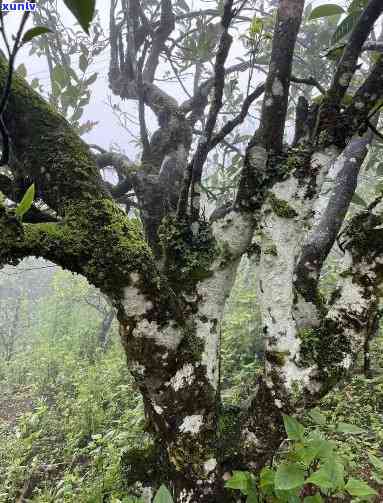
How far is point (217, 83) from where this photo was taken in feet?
4.86

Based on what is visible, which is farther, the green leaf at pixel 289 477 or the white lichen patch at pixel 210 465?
the white lichen patch at pixel 210 465

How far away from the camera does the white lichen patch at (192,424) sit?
146 cm

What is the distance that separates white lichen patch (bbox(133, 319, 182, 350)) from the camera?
4.56 feet

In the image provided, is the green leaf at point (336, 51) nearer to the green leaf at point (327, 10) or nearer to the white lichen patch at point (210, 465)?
the green leaf at point (327, 10)

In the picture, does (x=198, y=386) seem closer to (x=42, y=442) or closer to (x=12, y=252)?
(x=12, y=252)

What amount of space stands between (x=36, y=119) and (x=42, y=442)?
171 inches

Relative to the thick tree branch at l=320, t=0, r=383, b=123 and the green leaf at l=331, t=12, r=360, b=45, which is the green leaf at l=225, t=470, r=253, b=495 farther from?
the green leaf at l=331, t=12, r=360, b=45

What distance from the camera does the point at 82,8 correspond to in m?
0.54

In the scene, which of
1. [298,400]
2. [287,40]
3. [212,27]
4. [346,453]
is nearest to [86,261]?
[298,400]

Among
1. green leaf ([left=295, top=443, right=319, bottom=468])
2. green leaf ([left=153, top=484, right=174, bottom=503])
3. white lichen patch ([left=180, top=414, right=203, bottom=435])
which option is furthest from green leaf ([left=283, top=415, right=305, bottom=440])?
green leaf ([left=153, top=484, right=174, bottom=503])

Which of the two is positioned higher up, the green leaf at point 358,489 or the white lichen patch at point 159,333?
the white lichen patch at point 159,333

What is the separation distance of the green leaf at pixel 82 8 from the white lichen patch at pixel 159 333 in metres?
1.04

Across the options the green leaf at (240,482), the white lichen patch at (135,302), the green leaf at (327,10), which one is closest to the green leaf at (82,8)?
the white lichen patch at (135,302)

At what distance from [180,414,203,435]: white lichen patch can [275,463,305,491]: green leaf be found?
355 millimetres
